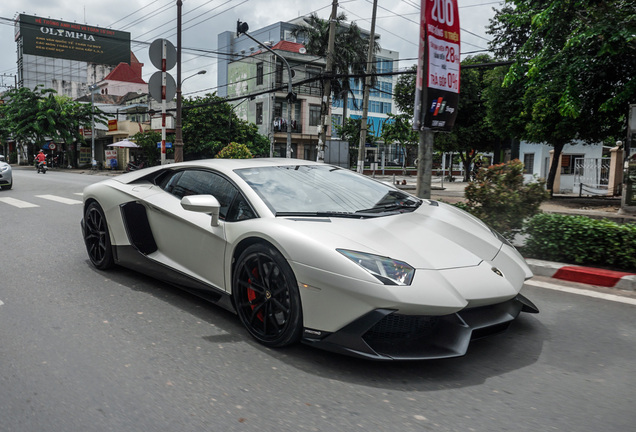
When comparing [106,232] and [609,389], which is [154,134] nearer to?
[106,232]

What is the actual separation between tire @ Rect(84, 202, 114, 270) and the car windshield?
1801 mm

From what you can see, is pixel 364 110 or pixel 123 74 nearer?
pixel 364 110

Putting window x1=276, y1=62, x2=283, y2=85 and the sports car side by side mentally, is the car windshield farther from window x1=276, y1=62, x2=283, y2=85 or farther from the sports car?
window x1=276, y1=62, x2=283, y2=85

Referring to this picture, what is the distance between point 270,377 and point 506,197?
4.03 metres

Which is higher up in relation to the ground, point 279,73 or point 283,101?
point 279,73

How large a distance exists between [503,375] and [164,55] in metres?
9.91

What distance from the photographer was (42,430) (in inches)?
93.4

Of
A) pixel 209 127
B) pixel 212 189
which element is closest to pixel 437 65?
pixel 212 189

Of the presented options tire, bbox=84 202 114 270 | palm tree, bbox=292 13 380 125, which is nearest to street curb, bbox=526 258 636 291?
tire, bbox=84 202 114 270

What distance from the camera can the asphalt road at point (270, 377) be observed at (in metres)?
2.46

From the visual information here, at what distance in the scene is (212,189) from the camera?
13.4ft

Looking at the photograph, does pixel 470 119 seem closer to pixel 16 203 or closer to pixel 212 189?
pixel 16 203

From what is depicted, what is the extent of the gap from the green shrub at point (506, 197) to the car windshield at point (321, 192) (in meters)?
1.96

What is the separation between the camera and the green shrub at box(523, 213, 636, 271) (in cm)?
500
